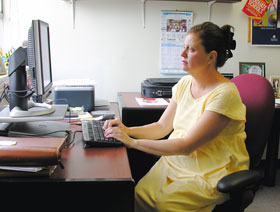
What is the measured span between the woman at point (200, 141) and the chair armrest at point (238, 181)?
13 centimetres

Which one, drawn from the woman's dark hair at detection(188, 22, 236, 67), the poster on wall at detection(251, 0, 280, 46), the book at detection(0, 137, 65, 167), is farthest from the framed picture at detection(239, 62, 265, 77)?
the book at detection(0, 137, 65, 167)

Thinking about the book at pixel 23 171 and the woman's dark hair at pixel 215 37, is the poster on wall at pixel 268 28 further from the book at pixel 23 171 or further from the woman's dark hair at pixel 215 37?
the book at pixel 23 171

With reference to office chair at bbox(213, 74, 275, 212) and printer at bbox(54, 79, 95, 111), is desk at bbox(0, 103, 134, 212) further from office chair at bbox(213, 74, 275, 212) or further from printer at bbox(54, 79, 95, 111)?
printer at bbox(54, 79, 95, 111)

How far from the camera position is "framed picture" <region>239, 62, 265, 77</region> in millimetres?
2705

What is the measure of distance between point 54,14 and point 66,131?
4.42ft

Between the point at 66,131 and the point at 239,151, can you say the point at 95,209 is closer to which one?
the point at 66,131

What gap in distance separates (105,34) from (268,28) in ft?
4.52

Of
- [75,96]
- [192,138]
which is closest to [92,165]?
[192,138]

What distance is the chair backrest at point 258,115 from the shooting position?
1.38 m

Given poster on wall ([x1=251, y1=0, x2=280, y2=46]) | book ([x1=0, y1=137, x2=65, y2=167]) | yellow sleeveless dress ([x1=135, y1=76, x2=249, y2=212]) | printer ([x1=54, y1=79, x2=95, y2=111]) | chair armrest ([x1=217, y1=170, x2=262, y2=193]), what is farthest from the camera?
poster on wall ([x1=251, y1=0, x2=280, y2=46])

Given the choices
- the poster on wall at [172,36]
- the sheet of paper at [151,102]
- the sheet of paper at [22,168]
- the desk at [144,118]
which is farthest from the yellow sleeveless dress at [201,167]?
the poster on wall at [172,36]

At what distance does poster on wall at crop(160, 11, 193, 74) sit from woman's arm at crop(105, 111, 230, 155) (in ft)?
4.35

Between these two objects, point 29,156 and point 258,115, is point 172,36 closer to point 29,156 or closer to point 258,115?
point 258,115

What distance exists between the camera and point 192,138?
1.33 m
